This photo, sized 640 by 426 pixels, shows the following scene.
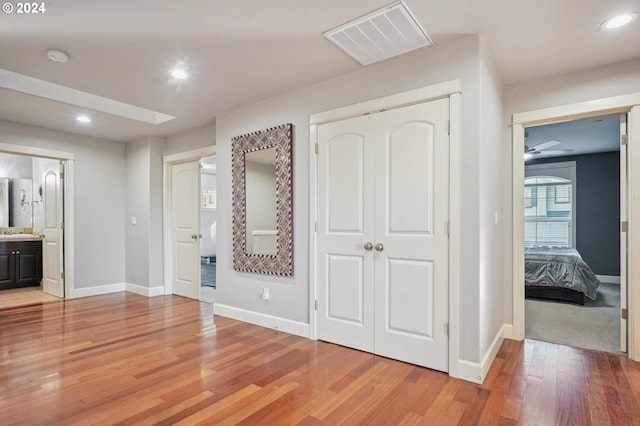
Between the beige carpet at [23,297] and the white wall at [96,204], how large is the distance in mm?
524

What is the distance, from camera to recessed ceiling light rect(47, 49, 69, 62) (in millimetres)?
2620

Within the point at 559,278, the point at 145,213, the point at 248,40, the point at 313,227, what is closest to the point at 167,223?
the point at 145,213

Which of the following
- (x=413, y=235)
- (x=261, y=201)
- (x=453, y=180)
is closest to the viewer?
(x=453, y=180)

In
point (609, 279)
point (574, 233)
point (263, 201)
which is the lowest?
point (609, 279)

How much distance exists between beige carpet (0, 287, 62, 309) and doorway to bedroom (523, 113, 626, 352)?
20.6ft

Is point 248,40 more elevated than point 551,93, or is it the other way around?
point 248,40

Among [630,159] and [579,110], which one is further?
[579,110]

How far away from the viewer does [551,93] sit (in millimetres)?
3102

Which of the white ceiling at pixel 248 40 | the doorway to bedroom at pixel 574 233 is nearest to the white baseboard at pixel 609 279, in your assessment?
the doorway to bedroom at pixel 574 233

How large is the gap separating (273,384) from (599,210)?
23.4ft

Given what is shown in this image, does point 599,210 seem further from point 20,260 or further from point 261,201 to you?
point 20,260

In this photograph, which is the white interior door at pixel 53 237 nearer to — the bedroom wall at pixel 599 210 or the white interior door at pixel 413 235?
the white interior door at pixel 413 235

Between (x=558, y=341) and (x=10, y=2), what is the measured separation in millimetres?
4945

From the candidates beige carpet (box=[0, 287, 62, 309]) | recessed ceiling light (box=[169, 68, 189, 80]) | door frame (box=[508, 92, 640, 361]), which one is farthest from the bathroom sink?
door frame (box=[508, 92, 640, 361])
